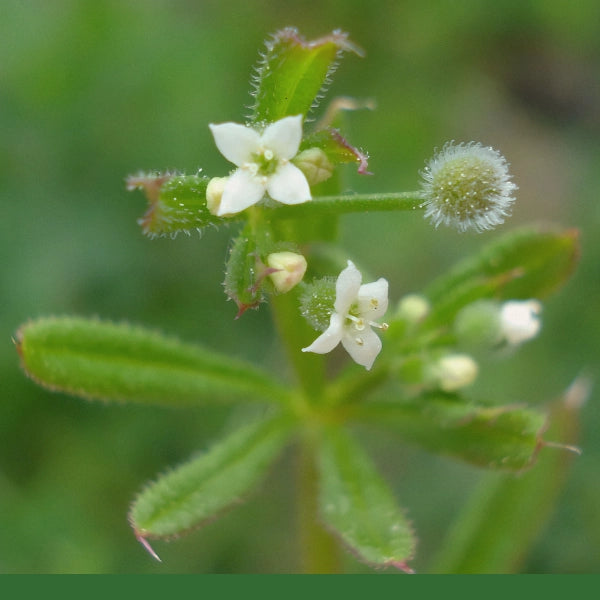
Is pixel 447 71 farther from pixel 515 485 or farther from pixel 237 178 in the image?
pixel 237 178

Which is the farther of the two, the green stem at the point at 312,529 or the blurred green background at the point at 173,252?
the blurred green background at the point at 173,252

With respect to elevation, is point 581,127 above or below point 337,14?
below

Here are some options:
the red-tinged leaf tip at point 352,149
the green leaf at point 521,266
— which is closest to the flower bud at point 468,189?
the red-tinged leaf tip at point 352,149

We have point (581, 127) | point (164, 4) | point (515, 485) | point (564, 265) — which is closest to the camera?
point (564, 265)

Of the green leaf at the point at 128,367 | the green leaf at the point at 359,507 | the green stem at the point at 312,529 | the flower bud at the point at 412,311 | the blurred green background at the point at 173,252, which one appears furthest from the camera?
the blurred green background at the point at 173,252

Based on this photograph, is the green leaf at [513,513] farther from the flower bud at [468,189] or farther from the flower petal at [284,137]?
the flower petal at [284,137]

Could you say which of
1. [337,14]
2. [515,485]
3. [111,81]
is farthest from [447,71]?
[515,485]

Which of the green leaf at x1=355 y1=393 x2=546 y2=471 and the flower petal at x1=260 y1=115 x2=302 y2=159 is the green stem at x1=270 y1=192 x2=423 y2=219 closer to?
the flower petal at x1=260 y1=115 x2=302 y2=159

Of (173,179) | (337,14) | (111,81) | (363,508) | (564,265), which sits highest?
(337,14)
